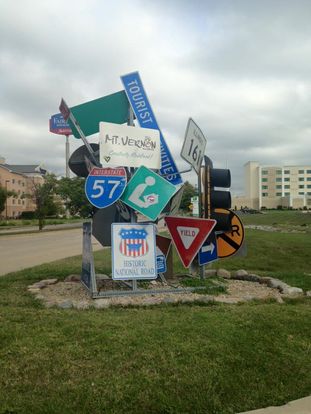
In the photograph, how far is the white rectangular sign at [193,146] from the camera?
761 cm

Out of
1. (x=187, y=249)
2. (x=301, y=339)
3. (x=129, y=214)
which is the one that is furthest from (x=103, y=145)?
(x=301, y=339)

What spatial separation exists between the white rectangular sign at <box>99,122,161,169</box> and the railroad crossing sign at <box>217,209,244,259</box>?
176 cm

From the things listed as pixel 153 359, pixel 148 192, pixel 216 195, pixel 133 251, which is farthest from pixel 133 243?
pixel 153 359

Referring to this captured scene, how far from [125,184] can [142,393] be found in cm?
416

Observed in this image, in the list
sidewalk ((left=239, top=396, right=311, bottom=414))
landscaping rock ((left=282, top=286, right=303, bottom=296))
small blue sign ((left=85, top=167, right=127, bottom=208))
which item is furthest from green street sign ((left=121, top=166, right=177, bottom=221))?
sidewalk ((left=239, top=396, right=311, bottom=414))

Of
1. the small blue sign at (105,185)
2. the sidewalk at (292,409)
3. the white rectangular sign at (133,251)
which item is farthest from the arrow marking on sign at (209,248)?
the sidewalk at (292,409)

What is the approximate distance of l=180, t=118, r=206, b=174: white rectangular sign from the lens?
300 inches

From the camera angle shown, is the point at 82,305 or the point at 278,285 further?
the point at 278,285

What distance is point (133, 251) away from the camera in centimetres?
734

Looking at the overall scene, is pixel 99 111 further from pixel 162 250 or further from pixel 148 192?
pixel 162 250

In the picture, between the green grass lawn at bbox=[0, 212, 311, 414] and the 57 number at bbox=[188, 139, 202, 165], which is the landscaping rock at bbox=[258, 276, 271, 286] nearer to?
the green grass lawn at bbox=[0, 212, 311, 414]

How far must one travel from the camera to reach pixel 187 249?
7.77 meters

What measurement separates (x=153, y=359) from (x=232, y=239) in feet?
14.7

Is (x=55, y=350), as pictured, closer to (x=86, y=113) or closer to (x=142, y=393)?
(x=142, y=393)
